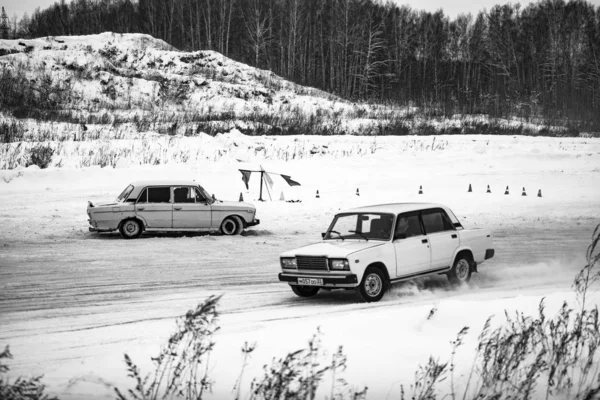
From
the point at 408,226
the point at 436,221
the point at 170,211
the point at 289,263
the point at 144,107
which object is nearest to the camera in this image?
the point at 289,263

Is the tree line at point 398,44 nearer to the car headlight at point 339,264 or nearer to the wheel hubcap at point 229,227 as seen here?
the wheel hubcap at point 229,227

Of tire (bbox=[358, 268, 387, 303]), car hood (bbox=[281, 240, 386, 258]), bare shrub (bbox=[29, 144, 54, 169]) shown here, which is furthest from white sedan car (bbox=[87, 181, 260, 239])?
bare shrub (bbox=[29, 144, 54, 169])

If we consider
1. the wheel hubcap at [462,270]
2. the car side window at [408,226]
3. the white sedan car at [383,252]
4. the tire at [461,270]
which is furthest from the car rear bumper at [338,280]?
the wheel hubcap at [462,270]

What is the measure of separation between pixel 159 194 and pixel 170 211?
0.57 metres

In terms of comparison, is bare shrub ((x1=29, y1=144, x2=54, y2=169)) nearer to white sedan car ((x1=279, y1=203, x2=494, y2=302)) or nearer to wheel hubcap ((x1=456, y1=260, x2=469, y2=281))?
white sedan car ((x1=279, y1=203, x2=494, y2=302))

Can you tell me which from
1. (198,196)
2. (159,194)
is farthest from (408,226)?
(159,194)

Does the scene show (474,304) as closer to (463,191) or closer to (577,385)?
(577,385)

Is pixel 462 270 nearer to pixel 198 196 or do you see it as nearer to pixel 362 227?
pixel 362 227

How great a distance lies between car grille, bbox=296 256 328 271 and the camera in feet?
38.0

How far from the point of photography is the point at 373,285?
1169cm

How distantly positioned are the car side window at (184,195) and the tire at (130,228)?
4.02ft

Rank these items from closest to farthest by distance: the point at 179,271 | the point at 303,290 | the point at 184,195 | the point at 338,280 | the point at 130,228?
1. the point at 338,280
2. the point at 303,290
3. the point at 179,271
4. the point at 130,228
5. the point at 184,195

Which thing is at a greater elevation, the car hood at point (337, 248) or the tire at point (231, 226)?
the car hood at point (337, 248)

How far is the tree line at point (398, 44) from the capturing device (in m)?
69.1
